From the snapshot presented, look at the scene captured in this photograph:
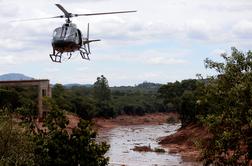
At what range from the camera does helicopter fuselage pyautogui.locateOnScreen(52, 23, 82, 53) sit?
99.9 ft

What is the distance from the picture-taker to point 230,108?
22109 millimetres

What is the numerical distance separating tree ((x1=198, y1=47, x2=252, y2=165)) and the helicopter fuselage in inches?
369

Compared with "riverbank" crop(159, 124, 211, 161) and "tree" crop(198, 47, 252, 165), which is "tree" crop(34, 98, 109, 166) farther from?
"riverbank" crop(159, 124, 211, 161)

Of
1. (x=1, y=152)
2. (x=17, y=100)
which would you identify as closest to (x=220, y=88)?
(x=1, y=152)

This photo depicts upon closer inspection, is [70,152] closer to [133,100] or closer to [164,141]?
[164,141]

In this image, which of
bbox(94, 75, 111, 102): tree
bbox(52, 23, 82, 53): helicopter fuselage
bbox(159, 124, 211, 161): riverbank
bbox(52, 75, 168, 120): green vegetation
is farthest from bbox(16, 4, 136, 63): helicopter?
bbox(94, 75, 111, 102): tree

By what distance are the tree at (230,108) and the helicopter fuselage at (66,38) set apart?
30.7ft

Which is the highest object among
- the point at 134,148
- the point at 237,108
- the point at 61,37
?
the point at 61,37

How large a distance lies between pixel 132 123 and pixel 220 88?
392 ft

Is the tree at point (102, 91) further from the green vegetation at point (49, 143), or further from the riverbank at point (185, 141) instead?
the green vegetation at point (49, 143)

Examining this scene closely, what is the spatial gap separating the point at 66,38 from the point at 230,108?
453 inches

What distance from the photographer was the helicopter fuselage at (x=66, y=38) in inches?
1199

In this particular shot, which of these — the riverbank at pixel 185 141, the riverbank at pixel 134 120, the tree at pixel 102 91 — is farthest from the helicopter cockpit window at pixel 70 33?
the tree at pixel 102 91

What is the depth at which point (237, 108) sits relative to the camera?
2170 centimetres
